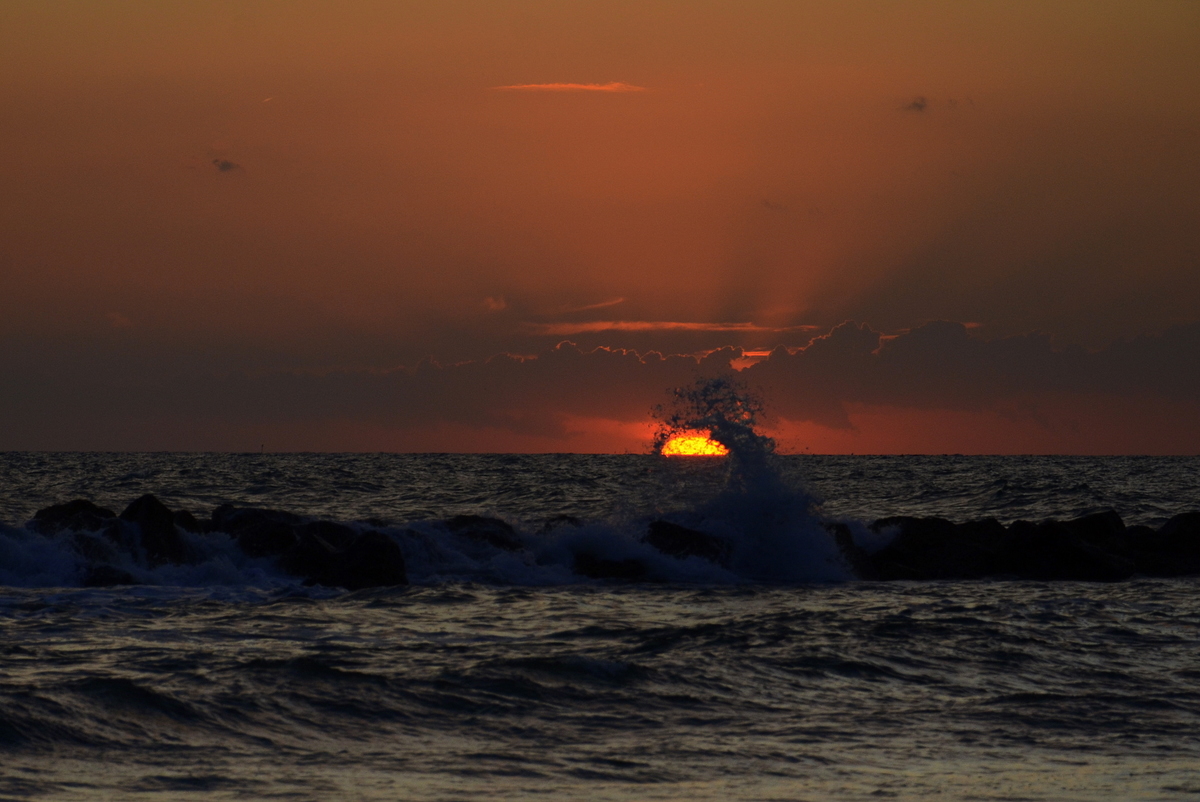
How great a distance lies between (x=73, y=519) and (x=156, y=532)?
1.84 meters

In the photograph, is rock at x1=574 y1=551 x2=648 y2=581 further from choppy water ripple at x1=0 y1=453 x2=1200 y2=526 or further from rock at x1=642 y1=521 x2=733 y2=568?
choppy water ripple at x1=0 y1=453 x2=1200 y2=526

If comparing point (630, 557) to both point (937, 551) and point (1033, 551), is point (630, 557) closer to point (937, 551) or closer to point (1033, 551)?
point (937, 551)

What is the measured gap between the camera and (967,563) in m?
20.7

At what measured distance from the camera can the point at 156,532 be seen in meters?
19.3

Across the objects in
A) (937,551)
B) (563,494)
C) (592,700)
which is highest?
(563,494)

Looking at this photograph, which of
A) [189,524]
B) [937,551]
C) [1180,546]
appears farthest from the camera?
[1180,546]

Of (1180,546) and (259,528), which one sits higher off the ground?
(1180,546)

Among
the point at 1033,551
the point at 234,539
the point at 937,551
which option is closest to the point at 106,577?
the point at 234,539

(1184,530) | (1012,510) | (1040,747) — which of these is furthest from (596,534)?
(1012,510)

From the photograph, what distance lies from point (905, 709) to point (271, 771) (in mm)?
5218

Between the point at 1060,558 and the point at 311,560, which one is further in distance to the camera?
the point at 1060,558

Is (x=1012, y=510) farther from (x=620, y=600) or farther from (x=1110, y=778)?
(x=1110, y=778)

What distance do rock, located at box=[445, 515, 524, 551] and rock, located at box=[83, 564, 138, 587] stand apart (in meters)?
6.14

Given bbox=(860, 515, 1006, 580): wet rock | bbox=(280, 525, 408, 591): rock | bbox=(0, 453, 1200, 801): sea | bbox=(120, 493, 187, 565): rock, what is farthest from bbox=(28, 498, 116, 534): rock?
bbox=(860, 515, 1006, 580): wet rock
